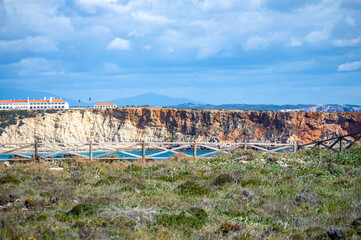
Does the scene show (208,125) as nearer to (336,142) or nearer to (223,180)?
(336,142)

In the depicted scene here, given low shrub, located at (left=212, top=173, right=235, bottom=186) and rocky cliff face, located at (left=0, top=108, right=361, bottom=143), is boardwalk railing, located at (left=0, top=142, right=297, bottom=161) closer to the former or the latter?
low shrub, located at (left=212, top=173, right=235, bottom=186)

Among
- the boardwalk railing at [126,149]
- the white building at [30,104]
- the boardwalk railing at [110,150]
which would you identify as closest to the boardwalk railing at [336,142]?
the boardwalk railing at [126,149]

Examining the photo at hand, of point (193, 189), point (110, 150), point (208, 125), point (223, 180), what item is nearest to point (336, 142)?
point (223, 180)

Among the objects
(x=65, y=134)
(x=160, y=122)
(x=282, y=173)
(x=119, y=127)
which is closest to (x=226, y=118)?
(x=160, y=122)

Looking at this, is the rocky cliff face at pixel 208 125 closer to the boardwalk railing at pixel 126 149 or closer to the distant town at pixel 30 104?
the distant town at pixel 30 104

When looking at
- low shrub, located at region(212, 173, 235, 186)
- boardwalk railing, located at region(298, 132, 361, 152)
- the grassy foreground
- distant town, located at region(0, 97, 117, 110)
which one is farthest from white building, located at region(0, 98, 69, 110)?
low shrub, located at region(212, 173, 235, 186)

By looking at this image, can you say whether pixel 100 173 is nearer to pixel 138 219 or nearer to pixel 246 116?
pixel 138 219
